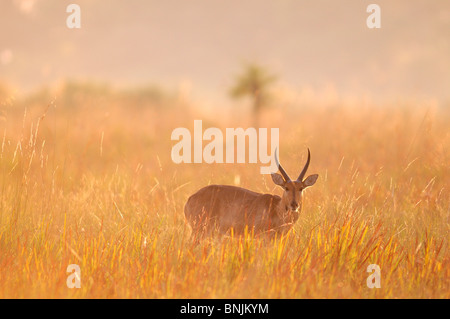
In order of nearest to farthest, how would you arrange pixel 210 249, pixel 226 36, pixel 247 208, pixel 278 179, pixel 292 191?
1. pixel 210 249
2. pixel 292 191
3. pixel 278 179
4. pixel 247 208
5. pixel 226 36

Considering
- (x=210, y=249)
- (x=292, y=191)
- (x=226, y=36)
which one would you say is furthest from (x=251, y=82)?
(x=226, y=36)

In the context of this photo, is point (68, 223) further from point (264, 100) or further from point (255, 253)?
point (264, 100)

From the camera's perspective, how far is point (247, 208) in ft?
21.5

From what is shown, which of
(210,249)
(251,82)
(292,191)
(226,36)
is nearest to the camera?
(210,249)

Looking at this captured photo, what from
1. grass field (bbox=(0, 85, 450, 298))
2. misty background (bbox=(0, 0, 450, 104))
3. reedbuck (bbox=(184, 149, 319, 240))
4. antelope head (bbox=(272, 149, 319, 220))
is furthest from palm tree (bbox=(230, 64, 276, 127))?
misty background (bbox=(0, 0, 450, 104))

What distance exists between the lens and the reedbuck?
6.31 m

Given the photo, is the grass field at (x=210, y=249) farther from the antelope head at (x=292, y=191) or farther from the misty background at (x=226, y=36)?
the misty background at (x=226, y=36)

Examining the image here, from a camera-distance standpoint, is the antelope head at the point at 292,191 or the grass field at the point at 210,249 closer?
the grass field at the point at 210,249

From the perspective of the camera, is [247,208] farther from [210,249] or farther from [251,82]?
[251,82]

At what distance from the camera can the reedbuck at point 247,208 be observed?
20.7ft

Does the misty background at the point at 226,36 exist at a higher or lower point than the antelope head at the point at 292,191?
higher

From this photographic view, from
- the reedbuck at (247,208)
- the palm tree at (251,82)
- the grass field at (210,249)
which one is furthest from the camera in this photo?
the palm tree at (251,82)

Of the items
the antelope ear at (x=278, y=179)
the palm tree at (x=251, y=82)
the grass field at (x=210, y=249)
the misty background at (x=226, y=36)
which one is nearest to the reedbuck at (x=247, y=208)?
the antelope ear at (x=278, y=179)

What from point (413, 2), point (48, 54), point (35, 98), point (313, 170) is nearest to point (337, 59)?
point (413, 2)
